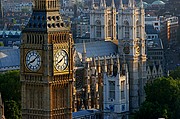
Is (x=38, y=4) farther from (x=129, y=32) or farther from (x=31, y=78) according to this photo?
(x=129, y=32)

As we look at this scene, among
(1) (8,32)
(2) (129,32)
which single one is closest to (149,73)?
(2) (129,32)

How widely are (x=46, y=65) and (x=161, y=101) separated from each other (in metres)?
41.9

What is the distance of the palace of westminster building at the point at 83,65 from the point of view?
6756 cm

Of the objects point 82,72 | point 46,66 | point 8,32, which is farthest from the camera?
point 8,32

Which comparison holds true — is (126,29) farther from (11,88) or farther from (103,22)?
(11,88)

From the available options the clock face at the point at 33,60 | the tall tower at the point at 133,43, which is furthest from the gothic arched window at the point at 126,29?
the clock face at the point at 33,60

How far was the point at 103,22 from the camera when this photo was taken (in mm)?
128625

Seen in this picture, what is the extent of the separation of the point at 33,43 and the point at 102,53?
54.9m

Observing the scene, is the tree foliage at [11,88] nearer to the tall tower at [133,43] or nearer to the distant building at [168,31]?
the tall tower at [133,43]

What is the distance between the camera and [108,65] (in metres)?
121

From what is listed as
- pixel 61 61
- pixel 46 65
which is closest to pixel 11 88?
pixel 61 61

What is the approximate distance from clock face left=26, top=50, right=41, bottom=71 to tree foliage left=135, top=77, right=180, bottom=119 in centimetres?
3545

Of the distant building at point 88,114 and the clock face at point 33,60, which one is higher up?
Answer: the clock face at point 33,60

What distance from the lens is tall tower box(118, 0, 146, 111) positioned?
12138 centimetres
